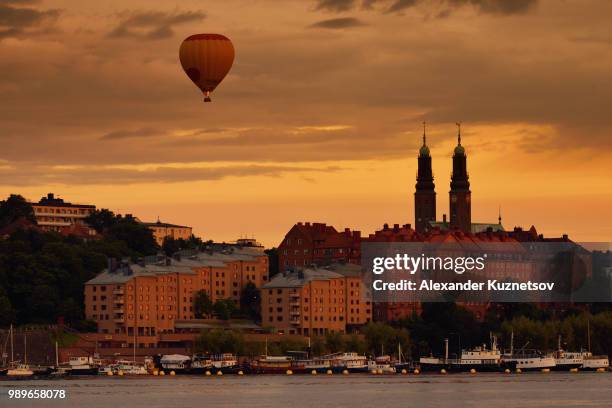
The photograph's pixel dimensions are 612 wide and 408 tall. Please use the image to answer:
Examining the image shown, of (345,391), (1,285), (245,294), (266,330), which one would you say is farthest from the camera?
(245,294)

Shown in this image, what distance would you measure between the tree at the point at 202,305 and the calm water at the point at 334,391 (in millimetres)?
32243

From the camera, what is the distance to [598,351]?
167375 millimetres

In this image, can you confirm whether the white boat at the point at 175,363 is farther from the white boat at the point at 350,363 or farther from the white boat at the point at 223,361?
the white boat at the point at 350,363

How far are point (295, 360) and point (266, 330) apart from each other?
22.7 meters

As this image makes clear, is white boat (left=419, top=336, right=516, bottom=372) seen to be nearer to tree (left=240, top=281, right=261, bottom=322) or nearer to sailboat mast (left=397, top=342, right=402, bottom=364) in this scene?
sailboat mast (left=397, top=342, right=402, bottom=364)

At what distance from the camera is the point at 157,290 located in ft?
570

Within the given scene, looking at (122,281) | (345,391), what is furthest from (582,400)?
(122,281)

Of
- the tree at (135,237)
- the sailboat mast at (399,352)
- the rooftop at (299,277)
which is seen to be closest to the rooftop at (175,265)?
the tree at (135,237)

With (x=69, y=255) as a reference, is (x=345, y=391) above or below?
below

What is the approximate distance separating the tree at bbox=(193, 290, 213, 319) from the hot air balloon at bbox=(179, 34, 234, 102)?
86.7 metres

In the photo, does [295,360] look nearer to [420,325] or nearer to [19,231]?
[420,325]

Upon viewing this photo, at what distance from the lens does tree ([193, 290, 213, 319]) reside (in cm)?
17750

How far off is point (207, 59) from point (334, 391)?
1216 inches

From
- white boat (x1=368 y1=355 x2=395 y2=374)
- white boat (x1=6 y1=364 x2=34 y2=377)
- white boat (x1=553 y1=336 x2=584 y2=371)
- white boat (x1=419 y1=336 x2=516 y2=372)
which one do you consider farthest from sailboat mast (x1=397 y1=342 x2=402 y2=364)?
white boat (x1=6 y1=364 x2=34 y2=377)
